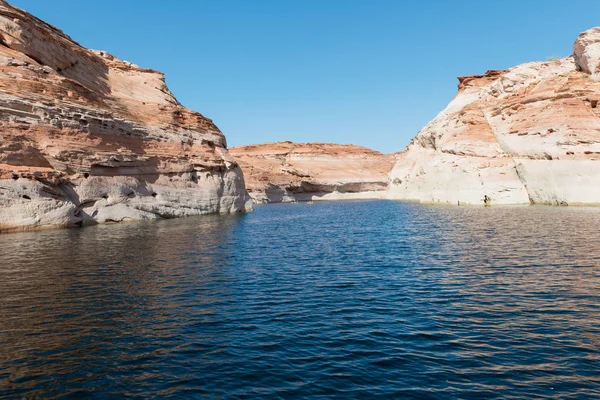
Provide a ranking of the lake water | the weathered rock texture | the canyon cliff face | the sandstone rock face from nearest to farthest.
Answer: the lake water → the sandstone rock face → the canyon cliff face → the weathered rock texture

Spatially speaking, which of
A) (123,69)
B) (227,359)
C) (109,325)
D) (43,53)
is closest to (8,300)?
(109,325)

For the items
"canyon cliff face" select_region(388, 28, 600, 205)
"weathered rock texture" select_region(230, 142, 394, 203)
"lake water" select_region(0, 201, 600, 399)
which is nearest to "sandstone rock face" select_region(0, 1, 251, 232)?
"lake water" select_region(0, 201, 600, 399)

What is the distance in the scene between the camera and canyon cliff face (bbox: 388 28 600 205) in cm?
4678

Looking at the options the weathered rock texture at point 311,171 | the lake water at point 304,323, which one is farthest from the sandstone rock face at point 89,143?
the weathered rock texture at point 311,171

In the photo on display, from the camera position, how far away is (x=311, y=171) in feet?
453

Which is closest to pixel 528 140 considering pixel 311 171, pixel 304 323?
pixel 304 323

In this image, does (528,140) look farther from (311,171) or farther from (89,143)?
(311,171)

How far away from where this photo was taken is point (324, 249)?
2523cm

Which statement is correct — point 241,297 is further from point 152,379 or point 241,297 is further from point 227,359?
point 152,379

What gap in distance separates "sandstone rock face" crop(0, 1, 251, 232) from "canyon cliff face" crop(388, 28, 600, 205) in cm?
Result: 3469

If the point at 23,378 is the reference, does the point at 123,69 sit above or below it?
above

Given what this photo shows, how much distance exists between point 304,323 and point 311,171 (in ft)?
417

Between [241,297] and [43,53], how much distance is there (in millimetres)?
40341

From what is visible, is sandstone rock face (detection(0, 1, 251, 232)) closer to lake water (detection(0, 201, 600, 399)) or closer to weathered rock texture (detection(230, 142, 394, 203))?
lake water (detection(0, 201, 600, 399))
